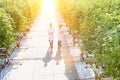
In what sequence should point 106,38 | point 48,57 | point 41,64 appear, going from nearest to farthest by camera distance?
1. point 106,38
2. point 41,64
3. point 48,57

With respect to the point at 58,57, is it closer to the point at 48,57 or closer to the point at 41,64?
the point at 48,57

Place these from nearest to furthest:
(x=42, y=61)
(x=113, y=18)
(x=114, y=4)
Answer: (x=113, y=18), (x=114, y=4), (x=42, y=61)

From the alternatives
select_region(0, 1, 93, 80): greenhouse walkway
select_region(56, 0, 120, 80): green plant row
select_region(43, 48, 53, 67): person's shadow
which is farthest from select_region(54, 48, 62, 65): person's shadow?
select_region(56, 0, 120, 80): green plant row

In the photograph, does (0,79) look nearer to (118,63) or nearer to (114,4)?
(114,4)

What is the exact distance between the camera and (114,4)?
11.2m

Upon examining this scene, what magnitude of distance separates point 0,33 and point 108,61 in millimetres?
7872

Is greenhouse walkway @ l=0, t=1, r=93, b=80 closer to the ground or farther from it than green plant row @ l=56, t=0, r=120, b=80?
closer to the ground

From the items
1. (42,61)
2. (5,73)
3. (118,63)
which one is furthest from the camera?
(42,61)

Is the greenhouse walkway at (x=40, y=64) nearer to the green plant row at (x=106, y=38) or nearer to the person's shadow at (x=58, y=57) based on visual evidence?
the person's shadow at (x=58, y=57)

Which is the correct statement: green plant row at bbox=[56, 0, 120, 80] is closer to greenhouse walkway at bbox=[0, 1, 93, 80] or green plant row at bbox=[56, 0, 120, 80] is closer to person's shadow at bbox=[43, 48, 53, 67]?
greenhouse walkway at bbox=[0, 1, 93, 80]

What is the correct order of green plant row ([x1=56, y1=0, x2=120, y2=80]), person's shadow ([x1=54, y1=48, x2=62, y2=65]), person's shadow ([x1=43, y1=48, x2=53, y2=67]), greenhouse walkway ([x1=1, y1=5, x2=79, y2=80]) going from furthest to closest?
person's shadow ([x1=54, y1=48, x2=62, y2=65]), person's shadow ([x1=43, y1=48, x2=53, y2=67]), greenhouse walkway ([x1=1, y1=5, x2=79, y2=80]), green plant row ([x1=56, y1=0, x2=120, y2=80])

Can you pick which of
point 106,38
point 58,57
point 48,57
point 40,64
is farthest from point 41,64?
point 106,38

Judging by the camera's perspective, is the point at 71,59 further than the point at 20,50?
No

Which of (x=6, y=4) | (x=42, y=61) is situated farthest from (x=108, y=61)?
(x=6, y=4)
